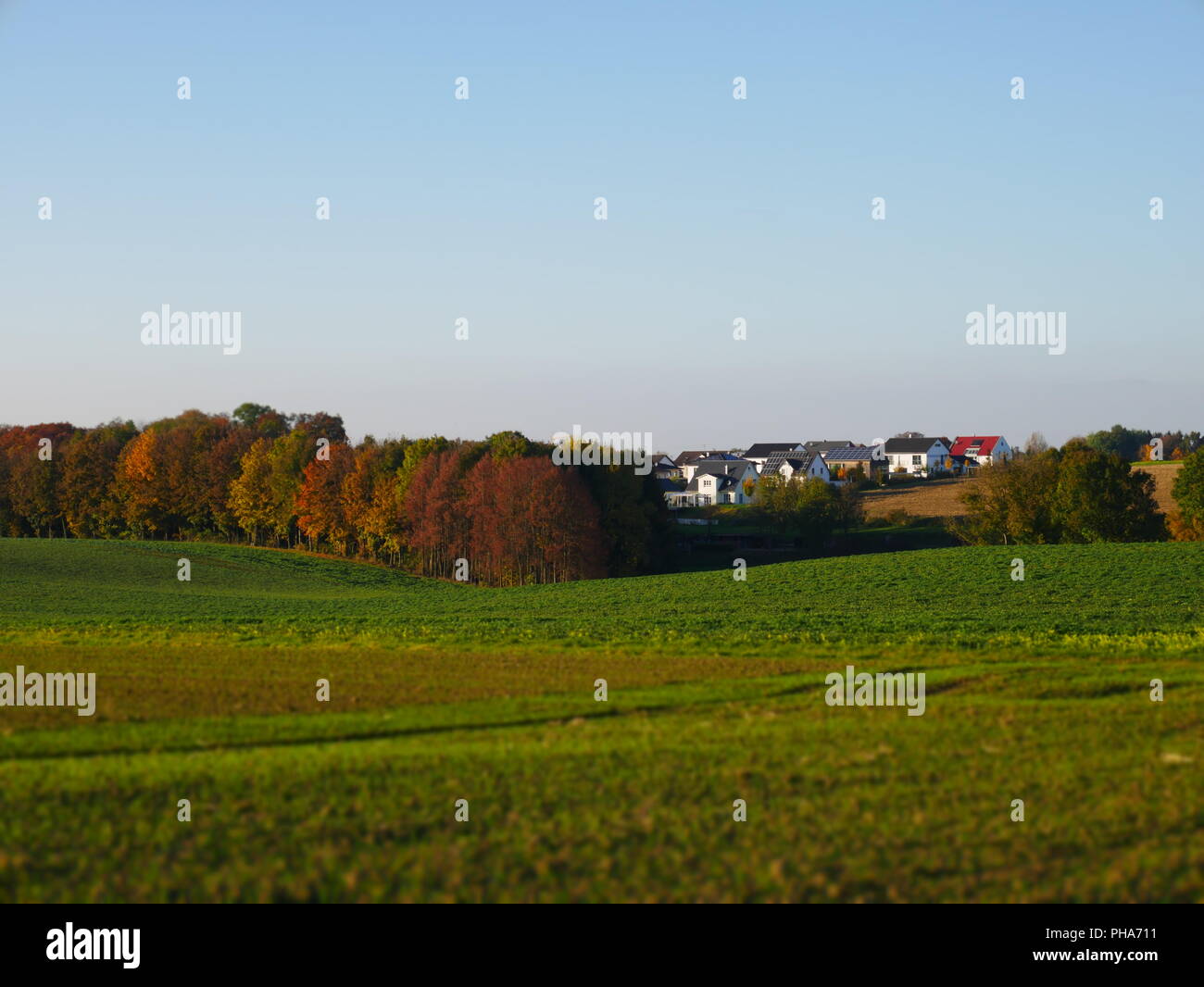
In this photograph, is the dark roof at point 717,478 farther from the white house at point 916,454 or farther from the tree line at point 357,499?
the tree line at point 357,499

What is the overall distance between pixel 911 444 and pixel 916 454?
3548 millimetres

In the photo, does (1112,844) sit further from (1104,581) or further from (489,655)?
(1104,581)

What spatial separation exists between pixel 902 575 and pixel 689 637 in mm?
23750

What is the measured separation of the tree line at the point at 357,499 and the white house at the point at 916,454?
332ft

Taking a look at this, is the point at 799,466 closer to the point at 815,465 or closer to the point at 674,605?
the point at 815,465

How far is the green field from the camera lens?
34.0 feet

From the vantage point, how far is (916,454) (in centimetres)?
18962

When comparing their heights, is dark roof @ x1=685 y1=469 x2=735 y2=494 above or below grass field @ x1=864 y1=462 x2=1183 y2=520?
above

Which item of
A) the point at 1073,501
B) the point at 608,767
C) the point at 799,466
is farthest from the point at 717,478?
the point at 608,767

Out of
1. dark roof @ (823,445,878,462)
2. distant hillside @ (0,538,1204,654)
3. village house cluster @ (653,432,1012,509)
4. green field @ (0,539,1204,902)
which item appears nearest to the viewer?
green field @ (0,539,1204,902)

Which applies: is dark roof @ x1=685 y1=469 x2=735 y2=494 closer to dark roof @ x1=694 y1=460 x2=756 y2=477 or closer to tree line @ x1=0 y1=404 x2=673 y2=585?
dark roof @ x1=694 y1=460 x2=756 y2=477

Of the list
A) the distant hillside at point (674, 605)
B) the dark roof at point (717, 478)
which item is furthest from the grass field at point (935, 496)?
the distant hillside at point (674, 605)

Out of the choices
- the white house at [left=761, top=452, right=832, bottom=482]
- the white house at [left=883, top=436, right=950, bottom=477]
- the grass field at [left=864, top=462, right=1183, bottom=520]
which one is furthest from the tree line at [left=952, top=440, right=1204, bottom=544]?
the white house at [left=883, top=436, right=950, bottom=477]
